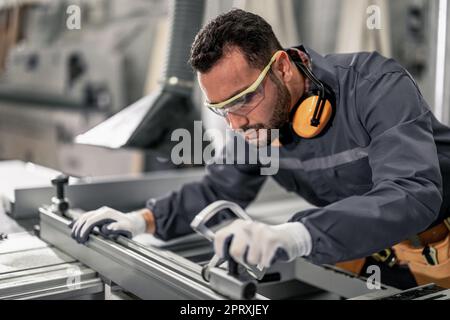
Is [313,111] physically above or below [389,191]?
above

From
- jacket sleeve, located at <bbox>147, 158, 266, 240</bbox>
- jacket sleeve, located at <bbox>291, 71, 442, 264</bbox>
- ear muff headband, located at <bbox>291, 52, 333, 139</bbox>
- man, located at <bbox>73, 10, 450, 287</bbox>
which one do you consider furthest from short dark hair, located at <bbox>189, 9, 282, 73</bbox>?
jacket sleeve, located at <bbox>147, 158, 266, 240</bbox>

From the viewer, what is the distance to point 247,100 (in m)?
1.12

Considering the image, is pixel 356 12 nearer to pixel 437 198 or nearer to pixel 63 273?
pixel 437 198

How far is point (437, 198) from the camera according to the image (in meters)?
0.97

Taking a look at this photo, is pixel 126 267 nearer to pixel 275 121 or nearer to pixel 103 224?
pixel 103 224

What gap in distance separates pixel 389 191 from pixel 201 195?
2.53ft

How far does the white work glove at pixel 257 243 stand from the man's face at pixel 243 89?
361 millimetres

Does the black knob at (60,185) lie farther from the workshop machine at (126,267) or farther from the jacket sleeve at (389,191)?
the jacket sleeve at (389,191)

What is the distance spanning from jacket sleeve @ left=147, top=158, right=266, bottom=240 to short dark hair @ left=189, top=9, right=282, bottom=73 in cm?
54

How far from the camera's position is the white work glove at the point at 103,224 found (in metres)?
1.24

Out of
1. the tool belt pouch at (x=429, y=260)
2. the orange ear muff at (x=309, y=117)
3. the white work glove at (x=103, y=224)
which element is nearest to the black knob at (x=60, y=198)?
the white work glove at (x=103, y=224)

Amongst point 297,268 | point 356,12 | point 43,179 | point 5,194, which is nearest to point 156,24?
point 356,12

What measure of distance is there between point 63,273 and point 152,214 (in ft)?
1.28

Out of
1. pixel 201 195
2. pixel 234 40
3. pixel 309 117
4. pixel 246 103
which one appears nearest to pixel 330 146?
pixel 309 117
